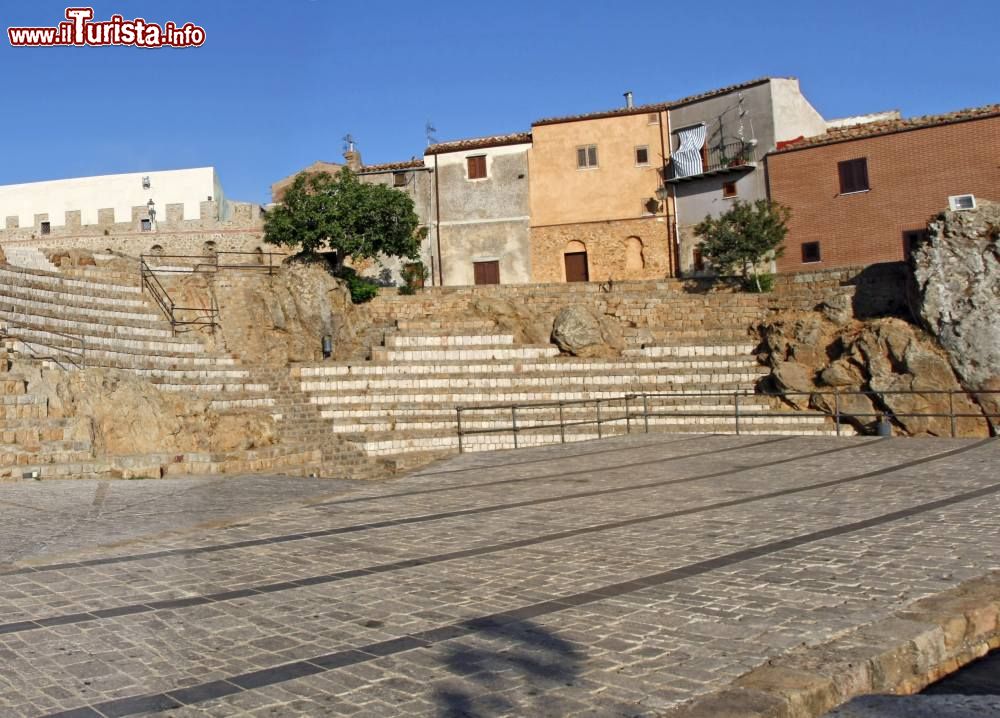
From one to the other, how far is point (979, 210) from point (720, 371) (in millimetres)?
8183

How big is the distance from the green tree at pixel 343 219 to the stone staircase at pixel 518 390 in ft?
14.9

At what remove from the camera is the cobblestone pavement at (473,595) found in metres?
4.08

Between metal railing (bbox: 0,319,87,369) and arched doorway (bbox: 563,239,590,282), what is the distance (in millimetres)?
19727

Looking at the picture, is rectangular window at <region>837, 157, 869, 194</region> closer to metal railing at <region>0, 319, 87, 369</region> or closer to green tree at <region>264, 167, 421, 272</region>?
green tree at <region>264, 167, 421, 272</region>

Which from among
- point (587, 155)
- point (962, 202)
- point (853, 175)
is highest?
point (587, 155)

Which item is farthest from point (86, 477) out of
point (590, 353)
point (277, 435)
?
point (590, 353)

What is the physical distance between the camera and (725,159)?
3138 centimetres

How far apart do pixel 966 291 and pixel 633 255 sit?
13.7 meters

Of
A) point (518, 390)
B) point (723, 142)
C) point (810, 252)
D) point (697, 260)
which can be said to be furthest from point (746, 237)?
point (518, 390)

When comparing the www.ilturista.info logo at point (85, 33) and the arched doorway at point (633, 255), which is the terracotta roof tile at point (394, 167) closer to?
the arched doorway at point (633, 255)

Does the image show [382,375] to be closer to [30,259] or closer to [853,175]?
[30,259]

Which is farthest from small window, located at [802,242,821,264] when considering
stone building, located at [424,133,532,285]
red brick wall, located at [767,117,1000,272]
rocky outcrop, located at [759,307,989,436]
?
stone building, located at [424,133,532,285]

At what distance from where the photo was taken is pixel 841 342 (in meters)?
23.4

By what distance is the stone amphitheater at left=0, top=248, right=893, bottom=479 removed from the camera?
14617 millimetres
